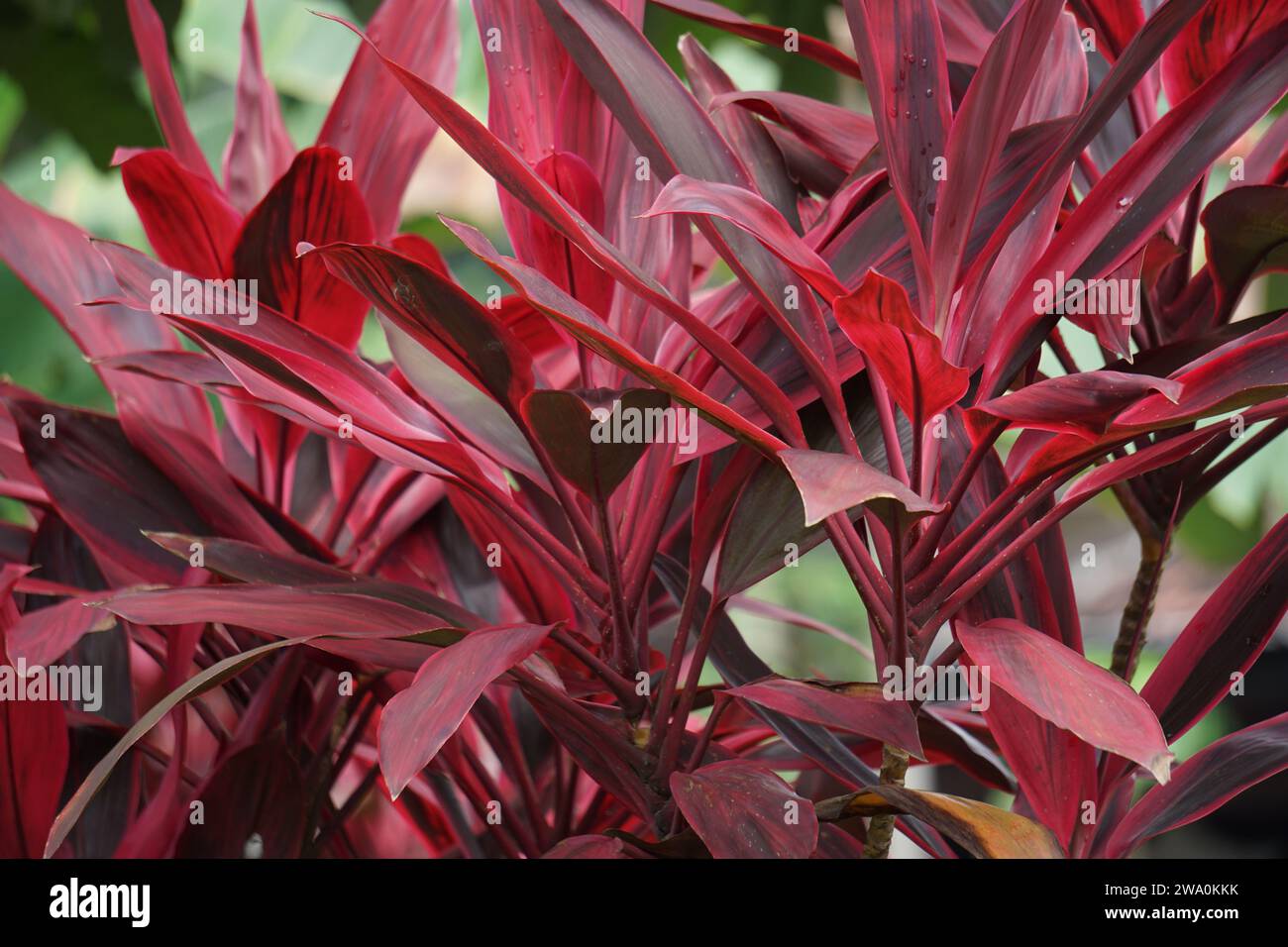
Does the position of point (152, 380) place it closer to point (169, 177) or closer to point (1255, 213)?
point (169, 177)

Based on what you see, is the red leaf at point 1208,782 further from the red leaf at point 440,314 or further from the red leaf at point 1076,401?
the red leaf at point 440,314

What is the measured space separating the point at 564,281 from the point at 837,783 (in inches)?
13.5

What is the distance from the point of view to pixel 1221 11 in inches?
21.7

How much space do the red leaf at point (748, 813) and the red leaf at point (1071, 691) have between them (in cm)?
9

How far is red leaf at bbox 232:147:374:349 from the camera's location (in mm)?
555

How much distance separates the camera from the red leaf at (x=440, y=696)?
15.7 inches

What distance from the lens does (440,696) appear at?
16.7 inches

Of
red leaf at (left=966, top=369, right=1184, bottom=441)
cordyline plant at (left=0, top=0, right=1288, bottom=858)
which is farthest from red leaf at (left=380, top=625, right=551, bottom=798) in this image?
red leaf at (left=966, top=369, right=1184, bottom=441)

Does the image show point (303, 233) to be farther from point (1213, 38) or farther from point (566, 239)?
point (1213, 38)

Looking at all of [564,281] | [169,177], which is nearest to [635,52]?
[564,281]

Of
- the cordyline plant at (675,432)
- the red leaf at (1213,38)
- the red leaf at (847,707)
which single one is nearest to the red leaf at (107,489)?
the cordyline plant at (675,432)

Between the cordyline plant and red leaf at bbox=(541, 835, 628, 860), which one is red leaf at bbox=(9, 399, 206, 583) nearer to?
the cordyline plant

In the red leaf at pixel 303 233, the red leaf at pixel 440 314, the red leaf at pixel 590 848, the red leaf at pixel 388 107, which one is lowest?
the red leaf at pixel 590 848

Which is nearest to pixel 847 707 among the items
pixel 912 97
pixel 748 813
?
pixel 748 813
